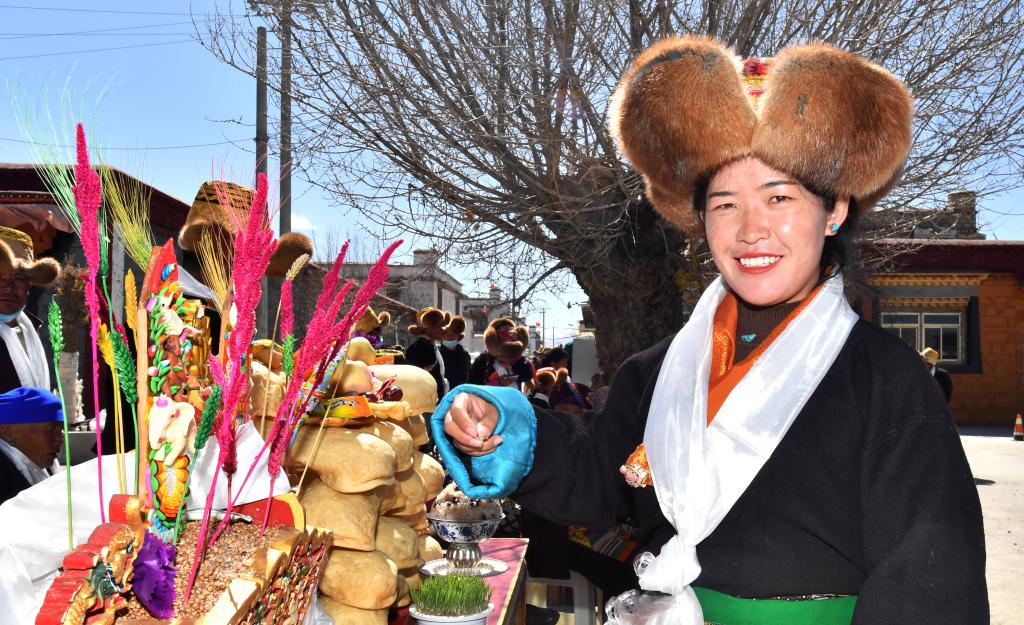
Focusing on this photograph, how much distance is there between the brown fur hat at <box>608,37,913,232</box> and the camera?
4.99ft

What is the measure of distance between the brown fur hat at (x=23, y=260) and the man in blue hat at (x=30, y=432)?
1.13 metres

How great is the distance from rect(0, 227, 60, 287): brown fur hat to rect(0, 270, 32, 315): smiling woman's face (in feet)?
0.12

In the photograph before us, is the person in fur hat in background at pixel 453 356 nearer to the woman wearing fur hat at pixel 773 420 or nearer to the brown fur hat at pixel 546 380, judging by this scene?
the brown fur hat at pixel 546 380

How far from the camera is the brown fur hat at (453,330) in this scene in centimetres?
809

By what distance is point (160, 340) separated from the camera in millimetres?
1172

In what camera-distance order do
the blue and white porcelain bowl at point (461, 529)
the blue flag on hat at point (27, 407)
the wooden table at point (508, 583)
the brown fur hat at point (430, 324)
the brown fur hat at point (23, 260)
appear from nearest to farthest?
the wooden table at point (508, 583) < the blue and white porcelain bowl at point (461, 529) < the blue flag on hat at point (27, 407) < the brown fur hat at point (23, 260) < the brown fur hat at point (430, 324)

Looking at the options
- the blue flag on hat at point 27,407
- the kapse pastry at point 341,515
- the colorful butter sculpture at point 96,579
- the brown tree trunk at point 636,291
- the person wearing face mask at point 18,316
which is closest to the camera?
the colorful butter sculpture at point 96,579

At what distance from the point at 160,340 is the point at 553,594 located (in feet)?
11.7

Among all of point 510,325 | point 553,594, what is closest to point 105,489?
point 553,594

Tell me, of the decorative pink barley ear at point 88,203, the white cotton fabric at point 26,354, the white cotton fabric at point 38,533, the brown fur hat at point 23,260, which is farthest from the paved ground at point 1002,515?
the brown fur hat at point 23,260

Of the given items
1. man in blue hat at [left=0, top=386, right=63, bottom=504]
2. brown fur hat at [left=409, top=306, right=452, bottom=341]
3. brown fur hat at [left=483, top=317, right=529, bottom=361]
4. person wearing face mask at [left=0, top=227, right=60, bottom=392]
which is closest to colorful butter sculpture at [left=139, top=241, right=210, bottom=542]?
man in blue hat at [left=0, top=386, right=63, bottom=504]

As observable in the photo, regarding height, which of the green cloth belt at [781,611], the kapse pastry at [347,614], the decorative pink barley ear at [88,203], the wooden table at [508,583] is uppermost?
the decorative pink barley ear at [88,203]

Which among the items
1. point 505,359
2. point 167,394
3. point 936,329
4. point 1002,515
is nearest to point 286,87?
point 167,394

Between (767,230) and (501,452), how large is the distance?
2.29 ft
